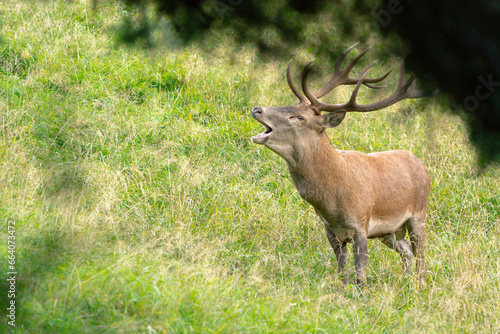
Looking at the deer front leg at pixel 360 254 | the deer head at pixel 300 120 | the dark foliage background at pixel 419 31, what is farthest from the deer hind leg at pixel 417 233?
the dark foliage background at pixel 419 31

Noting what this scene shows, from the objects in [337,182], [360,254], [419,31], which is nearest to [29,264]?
[419,31]

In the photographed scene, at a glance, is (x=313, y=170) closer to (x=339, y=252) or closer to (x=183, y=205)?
(x=339, y=252)

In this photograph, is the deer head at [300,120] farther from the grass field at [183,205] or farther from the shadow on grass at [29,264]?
the shadow on grass at [29,264]

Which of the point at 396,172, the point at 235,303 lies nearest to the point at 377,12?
the point at 235,303

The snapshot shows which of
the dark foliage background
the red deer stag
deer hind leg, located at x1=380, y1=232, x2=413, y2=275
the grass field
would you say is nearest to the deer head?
the red deer stag

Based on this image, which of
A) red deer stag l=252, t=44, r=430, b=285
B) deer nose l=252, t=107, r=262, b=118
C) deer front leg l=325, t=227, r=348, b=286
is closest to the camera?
deer nose l=252, t=107, r=262, b=118

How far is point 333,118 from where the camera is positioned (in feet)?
18.8

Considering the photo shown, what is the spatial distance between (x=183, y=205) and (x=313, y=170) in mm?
1588

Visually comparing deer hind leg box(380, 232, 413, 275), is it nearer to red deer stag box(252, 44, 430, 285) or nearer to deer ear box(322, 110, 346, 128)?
red deer stag box(252, 44, 430, 285)

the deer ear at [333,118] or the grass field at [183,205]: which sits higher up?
the deer ear at [333,118]

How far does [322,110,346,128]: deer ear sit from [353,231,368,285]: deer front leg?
110 cm

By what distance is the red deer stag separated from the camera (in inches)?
220

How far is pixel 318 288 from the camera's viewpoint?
17.4 ft

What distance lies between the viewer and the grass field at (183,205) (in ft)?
12.6
